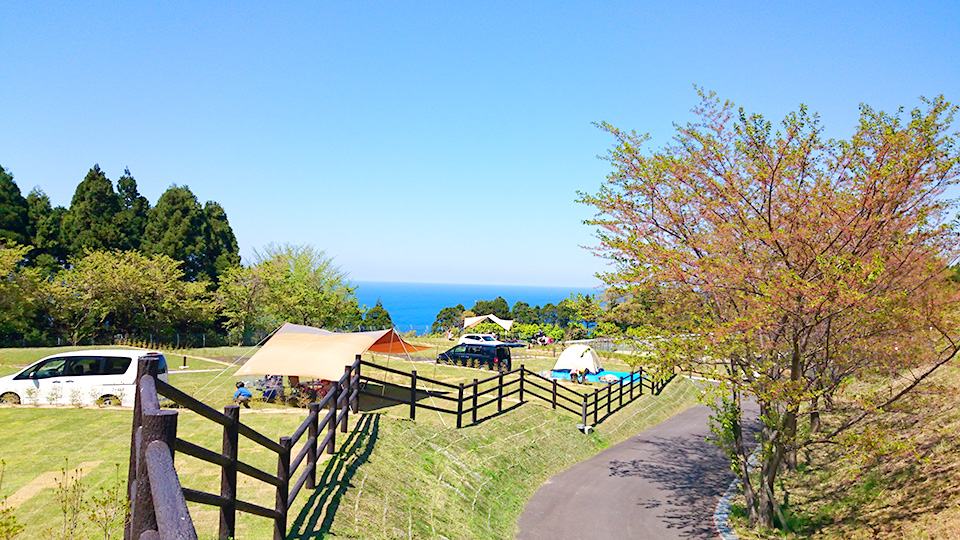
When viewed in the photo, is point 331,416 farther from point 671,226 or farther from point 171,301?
point 171,301

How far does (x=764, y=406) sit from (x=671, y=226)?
415cm

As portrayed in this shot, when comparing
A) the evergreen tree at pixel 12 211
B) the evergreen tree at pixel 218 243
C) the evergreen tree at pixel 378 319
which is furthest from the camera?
the evergreen tree at pixel 378 319

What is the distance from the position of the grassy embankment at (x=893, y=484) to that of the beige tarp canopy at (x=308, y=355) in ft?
34.3

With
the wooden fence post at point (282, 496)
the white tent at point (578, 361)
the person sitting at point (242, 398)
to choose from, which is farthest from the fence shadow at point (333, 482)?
the white tent at point (578, 361)

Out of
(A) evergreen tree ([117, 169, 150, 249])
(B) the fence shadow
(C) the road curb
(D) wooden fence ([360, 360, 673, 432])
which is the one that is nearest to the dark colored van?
(D) wooden fence ([360, 360, 673, 432])

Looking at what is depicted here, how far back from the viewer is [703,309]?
11.8 metres

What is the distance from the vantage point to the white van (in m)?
14.3

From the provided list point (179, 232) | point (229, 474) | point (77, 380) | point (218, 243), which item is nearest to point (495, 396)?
point (77, 380)

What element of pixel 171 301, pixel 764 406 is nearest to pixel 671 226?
pixel 764 406

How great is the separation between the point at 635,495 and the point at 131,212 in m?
52.1

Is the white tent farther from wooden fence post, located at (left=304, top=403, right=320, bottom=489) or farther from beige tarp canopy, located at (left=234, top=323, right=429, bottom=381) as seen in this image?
wooden fence post, located at (left=304, top=403, right=320, bottom=489)

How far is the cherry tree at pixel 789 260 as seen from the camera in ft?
32.1

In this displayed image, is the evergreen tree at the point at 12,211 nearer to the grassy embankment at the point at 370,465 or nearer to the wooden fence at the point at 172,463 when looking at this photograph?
the grassy embankment at the point at 370,465

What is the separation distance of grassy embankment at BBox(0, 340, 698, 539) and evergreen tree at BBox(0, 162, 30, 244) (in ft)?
117
